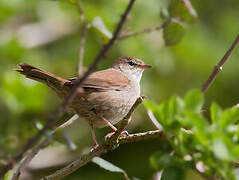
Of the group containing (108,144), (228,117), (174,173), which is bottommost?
(108,144)

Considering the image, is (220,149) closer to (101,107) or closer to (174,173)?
(174,173)

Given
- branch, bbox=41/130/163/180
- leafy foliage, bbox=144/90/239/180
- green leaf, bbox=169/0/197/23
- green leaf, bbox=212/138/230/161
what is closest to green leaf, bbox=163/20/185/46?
green leaf, bbox=169/0/197/23

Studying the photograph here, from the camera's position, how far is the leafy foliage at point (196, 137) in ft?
5.93

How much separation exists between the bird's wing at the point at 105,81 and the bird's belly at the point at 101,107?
8 centimetres

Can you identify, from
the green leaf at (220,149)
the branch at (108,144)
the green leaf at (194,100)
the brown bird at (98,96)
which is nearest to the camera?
the green leaf at (220,149)

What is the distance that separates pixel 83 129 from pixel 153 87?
3.99 ft

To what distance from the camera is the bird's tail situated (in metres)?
3.79

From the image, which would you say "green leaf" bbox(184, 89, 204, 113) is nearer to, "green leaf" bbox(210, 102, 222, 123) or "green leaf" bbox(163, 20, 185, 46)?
"green leaf" bbox(210, 102, 222, 123)

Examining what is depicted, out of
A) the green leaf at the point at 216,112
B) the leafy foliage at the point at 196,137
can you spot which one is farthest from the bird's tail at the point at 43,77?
the green leaf at the point at 216,112

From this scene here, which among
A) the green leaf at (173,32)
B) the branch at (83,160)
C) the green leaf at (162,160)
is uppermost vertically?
the green leaf at (173,32)

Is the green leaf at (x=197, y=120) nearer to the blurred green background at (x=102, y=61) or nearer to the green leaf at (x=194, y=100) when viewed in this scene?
the green leaf at (x=194, y=100)

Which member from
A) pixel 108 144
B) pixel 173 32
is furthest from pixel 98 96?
pixel 108 144

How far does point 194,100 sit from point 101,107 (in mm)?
2493

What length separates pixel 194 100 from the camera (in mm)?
1900
